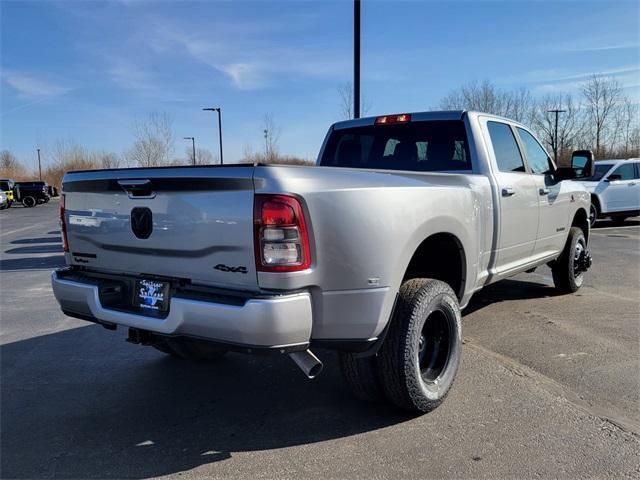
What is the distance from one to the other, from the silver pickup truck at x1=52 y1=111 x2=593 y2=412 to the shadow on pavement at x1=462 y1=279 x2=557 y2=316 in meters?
2.07

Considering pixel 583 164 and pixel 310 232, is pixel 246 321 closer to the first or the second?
pixel 310 232

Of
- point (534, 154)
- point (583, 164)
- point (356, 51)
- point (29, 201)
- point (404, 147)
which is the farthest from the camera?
point (29, 201)

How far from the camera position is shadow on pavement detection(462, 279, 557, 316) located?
6223 mm

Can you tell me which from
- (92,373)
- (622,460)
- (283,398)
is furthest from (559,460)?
(92,373)

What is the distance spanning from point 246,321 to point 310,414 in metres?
1.19

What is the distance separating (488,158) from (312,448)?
2.73m

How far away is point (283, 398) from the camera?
367cm

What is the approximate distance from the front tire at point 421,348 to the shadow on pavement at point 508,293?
7.79ft

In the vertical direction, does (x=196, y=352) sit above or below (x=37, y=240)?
above

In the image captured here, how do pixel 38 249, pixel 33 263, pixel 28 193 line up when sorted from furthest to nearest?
1. pixel 28 193
2. pixel 38 249
3. pixel 33 263

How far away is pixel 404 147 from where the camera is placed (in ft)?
15.7

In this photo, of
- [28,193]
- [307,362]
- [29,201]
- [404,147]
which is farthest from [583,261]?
[28,193]

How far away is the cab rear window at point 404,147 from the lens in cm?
452

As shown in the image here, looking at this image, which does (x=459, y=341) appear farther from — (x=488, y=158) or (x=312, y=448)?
(x=488, y=158)
